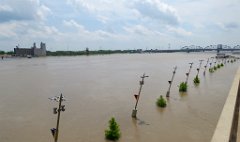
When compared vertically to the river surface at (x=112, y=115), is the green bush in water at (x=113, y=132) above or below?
above

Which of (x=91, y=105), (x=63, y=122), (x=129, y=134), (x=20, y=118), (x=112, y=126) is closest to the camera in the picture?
(x=112, y=126)

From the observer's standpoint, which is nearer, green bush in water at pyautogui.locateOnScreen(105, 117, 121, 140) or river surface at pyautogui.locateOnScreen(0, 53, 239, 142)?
green bush in water at pyautogui.locateOnScreen(105, 117, 121, 140)

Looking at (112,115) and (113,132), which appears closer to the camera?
(113,132)

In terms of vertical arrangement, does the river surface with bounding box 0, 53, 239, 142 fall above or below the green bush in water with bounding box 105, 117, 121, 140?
below

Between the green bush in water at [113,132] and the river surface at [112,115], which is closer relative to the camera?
the green bush in water at [113,132]

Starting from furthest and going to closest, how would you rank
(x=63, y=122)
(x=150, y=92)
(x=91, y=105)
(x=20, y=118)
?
(x=150, y=92) < (x=91, y=105) < (x=20, y=118) < (x=63, y=122)

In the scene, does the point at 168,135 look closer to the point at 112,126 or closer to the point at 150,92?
the point at 112,126

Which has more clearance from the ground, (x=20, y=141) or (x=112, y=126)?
(x=112, y=126)

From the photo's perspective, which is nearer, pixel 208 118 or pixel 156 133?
pixel 156 133

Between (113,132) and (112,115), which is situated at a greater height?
(113,132)

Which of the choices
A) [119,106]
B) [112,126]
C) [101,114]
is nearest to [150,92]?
[119,106]

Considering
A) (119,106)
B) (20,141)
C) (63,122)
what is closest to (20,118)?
(63,122)

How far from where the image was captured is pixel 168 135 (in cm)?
2292

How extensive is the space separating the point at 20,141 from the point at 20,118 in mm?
6980
